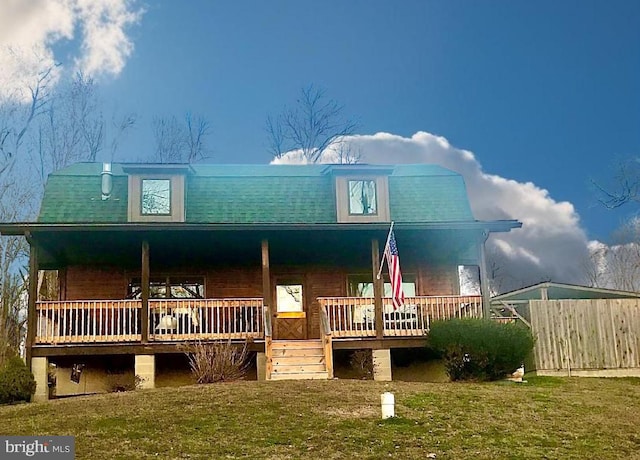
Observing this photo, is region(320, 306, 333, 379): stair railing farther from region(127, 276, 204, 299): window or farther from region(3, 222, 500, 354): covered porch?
region(127, 276, 204, 299): window

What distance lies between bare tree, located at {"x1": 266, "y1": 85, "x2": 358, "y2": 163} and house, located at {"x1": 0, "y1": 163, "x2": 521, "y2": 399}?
33.2 feet

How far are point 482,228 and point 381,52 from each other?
9.03 metres

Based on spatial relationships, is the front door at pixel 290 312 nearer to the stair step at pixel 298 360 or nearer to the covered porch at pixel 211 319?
the covered porch at pixel 211 319

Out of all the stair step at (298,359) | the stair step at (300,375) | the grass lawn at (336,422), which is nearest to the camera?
the grass lawn at (336,422)

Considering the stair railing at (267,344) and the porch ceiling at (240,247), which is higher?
the porch ceiling at (240,247)

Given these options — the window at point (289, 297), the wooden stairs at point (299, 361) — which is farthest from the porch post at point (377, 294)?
the window at point (289, 297)

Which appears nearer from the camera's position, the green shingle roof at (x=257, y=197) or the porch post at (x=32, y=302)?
the porch post at (x=32, y=302)

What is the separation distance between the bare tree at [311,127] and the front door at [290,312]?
11.9m

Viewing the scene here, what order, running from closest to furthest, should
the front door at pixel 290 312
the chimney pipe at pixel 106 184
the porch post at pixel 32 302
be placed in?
the porch post at pixel 32 302 < the chimney pipe at pixel 106 184 < the front door at pixel 290 312

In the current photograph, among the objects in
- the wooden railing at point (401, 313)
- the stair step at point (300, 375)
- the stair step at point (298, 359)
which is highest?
the wooden railing at point (401, 313)

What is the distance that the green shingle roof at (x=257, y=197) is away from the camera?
71.7 ft

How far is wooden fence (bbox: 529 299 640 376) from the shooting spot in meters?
20.2

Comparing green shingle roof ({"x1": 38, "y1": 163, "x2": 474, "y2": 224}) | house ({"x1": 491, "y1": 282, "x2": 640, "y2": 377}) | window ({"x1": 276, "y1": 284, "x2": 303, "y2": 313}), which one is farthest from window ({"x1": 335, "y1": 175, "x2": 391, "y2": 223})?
house ({"x1": 491, "y1": 282, "x2": 640, "y2": 377})

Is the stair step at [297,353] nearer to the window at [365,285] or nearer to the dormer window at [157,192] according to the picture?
the window at [365,285]
